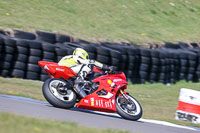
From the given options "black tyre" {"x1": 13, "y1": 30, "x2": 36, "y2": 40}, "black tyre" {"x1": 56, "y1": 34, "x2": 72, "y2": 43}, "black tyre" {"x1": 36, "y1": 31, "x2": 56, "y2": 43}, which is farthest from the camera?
"black tyre" {"x1": 56, "y1": 34, "x2": 72, "y2": 43}

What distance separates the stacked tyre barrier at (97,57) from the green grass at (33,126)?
4.67m

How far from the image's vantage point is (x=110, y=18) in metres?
22.1

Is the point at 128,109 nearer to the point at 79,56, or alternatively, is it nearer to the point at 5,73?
the point at 79,56

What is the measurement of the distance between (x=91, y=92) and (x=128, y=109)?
32.2 inches

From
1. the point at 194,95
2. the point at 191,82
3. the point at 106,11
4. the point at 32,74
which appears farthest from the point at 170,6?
the point at 194,95

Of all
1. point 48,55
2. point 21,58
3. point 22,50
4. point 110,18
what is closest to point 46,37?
point 48,55

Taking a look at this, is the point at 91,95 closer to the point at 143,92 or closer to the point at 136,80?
the point at 143,92

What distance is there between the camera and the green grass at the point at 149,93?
9.21 m

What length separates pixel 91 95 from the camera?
24.3 feet

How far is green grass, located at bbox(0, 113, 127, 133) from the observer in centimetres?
426

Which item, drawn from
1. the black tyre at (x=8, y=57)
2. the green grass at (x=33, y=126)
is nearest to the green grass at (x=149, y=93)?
the black tyre at (x=8, y=57)

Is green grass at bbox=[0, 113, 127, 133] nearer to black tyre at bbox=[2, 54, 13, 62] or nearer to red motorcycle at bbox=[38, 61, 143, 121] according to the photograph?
red motorcycle at bbox=[38, 61, 143, 121]

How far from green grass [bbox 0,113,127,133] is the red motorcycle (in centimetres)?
195

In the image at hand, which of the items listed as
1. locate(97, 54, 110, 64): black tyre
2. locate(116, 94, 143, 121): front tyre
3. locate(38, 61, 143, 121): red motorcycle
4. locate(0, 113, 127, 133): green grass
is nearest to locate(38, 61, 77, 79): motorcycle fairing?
locate(38, 61, 143, 121): red motorcycle
